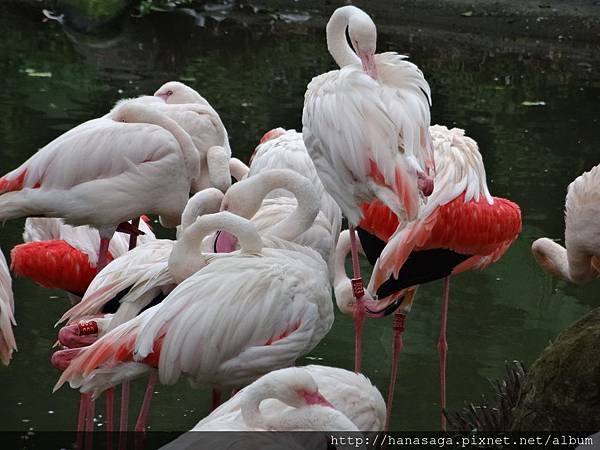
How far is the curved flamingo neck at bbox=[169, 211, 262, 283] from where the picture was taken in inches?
145

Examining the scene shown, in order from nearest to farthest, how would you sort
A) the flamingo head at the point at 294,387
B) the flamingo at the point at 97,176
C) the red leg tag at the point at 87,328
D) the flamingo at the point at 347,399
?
the flamingo head at the point at 294,387, the flamingo at the point at 347,399, the red leg tag at the point at 87,328, the flamingo at the point at 97,176

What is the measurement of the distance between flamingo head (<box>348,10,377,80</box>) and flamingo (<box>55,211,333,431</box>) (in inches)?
30.5

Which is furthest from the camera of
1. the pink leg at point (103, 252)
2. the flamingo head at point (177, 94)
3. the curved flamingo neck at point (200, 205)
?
the flamingo head at point (177, 94)

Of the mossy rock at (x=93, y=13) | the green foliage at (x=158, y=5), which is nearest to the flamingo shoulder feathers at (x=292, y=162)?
the mossy rock at (x=93, y=13)

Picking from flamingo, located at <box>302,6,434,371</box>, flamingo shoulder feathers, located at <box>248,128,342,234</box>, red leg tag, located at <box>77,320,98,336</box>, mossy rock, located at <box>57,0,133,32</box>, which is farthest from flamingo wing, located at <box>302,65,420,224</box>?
mossy rock, located at <box>57,0,133,32</box>

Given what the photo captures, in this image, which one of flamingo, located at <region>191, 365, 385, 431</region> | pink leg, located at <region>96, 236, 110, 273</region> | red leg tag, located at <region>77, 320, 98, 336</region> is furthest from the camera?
pink leg, located at <region>96, 236, 110, 273</region>

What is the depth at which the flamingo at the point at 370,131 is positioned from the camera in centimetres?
386

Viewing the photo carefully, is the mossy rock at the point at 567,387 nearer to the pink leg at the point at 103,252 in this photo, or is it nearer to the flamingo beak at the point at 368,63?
the flamingo beak at the point at 368,63

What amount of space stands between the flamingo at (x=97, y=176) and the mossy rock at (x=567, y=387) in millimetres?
1739

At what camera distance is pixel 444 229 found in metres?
4.12

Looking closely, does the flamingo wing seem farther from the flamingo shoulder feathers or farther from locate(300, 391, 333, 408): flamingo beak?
locate(300, 391, 333, 408): flamingo beak

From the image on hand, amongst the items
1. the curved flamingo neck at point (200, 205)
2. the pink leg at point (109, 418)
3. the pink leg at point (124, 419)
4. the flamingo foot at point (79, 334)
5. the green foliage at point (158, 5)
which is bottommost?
the green foliage at point (158, 5)

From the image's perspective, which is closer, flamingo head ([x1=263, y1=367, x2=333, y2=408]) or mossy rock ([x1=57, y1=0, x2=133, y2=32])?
flamingo head ([x1=263, y1=367, x2=333, y2=408])

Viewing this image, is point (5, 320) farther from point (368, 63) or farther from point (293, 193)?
point (368, 63)
